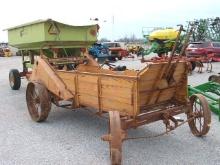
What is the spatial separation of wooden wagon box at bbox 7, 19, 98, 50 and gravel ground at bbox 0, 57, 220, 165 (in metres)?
2.22

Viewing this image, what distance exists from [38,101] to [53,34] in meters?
2.20

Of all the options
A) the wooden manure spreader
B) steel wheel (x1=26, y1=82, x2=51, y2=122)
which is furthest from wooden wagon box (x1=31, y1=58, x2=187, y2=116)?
steel wheel (x1=26, y1=82, x2=51, y2=122)

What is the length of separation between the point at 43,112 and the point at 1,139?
108 centimetres

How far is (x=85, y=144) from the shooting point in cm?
586

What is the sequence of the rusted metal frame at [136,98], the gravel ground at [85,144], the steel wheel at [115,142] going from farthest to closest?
the gravel ground at [85,144] → the rusted metal frame at [136,98] → the steel wheel at [115,142]

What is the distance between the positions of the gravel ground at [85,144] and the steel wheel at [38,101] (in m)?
0.19

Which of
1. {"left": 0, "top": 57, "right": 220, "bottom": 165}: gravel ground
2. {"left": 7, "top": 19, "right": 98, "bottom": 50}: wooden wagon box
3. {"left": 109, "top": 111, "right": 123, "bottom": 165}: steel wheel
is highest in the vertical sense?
{"left": 7, "top": 19, "right": 98, "bottom": 50}: wooden wagon box

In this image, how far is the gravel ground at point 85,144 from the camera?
5152mm

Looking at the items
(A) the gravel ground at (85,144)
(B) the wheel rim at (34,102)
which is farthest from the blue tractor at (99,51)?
(A) the gravel ground at (85,144)

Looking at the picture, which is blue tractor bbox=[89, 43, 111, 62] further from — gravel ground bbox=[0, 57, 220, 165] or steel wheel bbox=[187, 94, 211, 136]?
steel wheel bbox=[187, 94, 211, 136]

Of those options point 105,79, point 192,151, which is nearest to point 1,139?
point 105,79

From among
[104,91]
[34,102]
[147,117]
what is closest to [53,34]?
[34,102]

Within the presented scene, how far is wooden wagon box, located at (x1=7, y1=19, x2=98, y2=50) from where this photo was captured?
29.1 ft

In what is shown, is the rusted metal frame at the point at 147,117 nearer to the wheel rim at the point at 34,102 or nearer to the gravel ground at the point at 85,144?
the gravel ground at the point at 85,144
